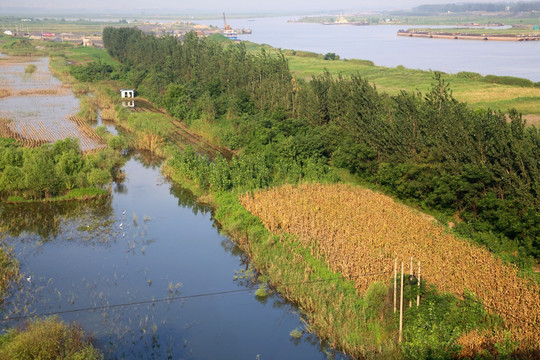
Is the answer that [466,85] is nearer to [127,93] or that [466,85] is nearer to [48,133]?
[127,93]

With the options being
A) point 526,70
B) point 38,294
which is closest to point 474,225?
point 38,294

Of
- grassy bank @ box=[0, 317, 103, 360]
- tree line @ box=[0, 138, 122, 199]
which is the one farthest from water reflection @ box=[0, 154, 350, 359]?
grassy bank @ box=[0, 317, 103, 360]

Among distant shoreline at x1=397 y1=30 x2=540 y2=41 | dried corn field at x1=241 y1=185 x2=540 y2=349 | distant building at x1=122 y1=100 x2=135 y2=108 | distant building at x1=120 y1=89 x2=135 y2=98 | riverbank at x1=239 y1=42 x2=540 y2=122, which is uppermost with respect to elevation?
distant shoreline at x1=397 y1=30 x2=540 y2=41

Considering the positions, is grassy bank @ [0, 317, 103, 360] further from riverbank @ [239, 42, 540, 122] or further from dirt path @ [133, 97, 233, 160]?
riverbank @ [239, 42, 540, 122]

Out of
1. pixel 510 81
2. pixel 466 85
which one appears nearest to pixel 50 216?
pixel 466 85

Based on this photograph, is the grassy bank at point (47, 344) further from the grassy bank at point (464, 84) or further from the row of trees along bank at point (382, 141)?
the grassy bank at point (464, 84)

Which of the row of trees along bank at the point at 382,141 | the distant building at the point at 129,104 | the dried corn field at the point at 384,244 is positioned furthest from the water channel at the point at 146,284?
the distant building at the point at 129,104

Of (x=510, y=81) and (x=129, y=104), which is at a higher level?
(x=510, y=81)
